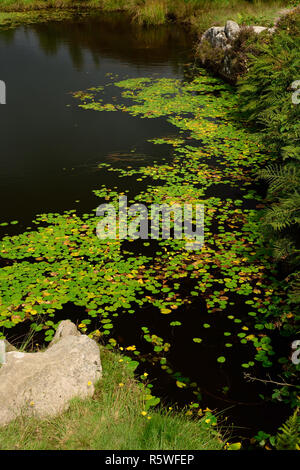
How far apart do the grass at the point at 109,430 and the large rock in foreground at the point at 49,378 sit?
10cm

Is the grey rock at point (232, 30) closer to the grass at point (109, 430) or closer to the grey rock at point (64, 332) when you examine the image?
the grey rock at point (64, 332)

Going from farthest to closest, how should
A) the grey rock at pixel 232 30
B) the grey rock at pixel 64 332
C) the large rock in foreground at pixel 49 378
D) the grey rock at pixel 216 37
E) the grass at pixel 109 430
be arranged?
the grey rock at pixel 216 37 < the grey rock at pixel 232 30 < the grey rock at pixel 64 332 < the large rock in foreground at pixel 49 378 < the grass at pixel 109 430

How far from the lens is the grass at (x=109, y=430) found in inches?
125

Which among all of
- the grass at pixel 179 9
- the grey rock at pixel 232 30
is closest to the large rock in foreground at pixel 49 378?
the grey rock at pixel 232 30

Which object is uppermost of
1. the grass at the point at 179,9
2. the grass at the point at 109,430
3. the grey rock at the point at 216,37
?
the grass at the point at 179,9

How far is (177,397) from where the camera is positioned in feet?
14.5

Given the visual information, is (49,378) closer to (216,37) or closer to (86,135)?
(86,135)

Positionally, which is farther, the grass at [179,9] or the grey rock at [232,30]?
the grass at [179,9]

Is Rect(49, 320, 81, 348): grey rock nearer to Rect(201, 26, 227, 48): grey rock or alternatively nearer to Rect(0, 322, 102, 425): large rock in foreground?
Rect(0, 322, 102, 425): large rock in foreground

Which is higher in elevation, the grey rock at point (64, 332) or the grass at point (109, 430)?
the grass at point (109, 430)

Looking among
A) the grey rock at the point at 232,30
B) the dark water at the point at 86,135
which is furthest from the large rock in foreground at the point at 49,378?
the grey rock at the point at 232,30

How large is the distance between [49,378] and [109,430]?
0.79 m

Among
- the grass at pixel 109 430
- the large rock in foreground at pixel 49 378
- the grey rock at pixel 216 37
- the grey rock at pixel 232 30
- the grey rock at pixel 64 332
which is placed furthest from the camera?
the grey rock at pixel 216 37

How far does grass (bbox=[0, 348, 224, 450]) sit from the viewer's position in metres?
3.16
